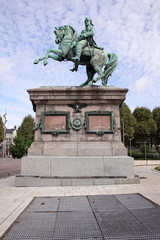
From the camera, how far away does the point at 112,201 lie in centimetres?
575

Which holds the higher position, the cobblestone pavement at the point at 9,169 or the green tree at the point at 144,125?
the green tree at the point at 144,125

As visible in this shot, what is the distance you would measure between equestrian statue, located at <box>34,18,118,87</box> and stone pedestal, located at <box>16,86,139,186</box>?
1406mm

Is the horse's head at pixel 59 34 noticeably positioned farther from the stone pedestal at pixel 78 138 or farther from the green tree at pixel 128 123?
the green tree at pixel 128 123

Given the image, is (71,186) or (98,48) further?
(98,48)

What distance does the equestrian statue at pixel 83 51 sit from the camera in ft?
32.3

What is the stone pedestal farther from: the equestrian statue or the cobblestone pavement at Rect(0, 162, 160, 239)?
the equestrian statue

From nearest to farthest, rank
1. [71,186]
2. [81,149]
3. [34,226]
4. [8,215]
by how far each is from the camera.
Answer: [34,226] < [8,215] < [71,186] < [81,149]

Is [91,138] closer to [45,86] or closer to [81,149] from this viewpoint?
[81,149]

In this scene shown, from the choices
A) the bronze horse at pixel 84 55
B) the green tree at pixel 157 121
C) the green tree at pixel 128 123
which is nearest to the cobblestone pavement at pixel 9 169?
the bronze horse at pixel 84 55

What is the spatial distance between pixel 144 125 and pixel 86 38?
38.8 meters

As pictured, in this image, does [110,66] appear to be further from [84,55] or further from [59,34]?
[59,34]

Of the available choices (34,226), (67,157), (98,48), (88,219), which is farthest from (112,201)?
(98,48)

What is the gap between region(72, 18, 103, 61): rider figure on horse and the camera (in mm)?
9664

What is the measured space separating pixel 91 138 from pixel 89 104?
5.70 feet
